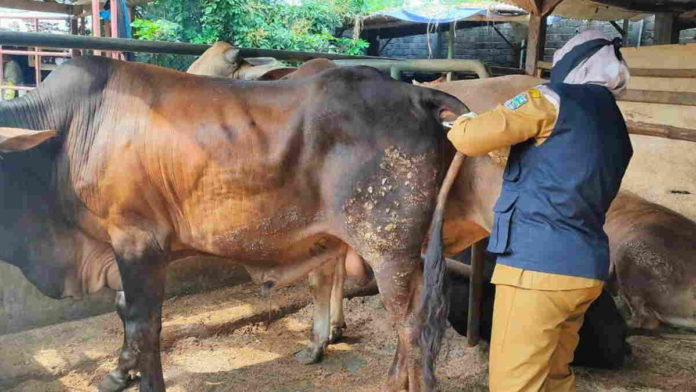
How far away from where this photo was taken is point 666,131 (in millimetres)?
4574

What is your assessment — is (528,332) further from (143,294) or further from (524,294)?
(143,294)

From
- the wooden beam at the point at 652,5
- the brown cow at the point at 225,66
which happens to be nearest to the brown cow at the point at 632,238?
the brown cow at the point at 225,66

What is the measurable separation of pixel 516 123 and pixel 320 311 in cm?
222

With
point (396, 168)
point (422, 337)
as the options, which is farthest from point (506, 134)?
point (422, 337)

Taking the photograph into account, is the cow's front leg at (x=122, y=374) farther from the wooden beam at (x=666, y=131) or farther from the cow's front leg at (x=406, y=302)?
the wooden beam at (x=666, y=131)

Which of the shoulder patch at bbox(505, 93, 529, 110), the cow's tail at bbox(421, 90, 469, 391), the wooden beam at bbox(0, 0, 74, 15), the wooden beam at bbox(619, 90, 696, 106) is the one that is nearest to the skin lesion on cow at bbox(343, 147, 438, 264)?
the cow's tail at bbox(421, 90, 469, 391)

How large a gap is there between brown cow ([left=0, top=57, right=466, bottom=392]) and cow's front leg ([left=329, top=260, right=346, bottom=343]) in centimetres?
119

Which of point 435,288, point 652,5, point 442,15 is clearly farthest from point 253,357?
point 442,15

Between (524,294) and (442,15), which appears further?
(442,15)

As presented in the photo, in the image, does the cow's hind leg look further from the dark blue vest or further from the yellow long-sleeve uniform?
the dark blue vest

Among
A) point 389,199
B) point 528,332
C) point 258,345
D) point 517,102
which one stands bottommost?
point 258,345

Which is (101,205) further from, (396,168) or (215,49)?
(215,49)

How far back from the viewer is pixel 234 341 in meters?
4.19

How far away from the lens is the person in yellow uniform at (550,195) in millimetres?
2301
